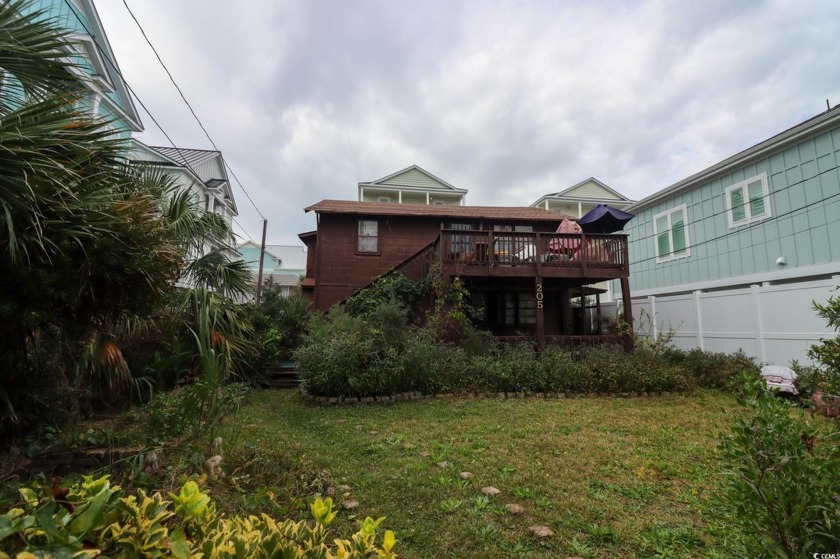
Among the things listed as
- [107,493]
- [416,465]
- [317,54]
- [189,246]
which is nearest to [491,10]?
[317,54]

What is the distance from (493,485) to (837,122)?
1062 cm

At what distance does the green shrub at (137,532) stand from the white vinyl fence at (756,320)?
8137 millimetres

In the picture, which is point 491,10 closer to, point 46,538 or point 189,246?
point 189,246

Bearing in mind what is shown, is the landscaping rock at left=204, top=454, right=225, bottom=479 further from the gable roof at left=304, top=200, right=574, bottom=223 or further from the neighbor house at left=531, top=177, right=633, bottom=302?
the neighbor house at left=531, top=177, right=633, bottom=302

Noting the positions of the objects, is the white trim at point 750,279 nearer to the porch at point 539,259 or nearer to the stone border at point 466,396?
the porch at point 539,259

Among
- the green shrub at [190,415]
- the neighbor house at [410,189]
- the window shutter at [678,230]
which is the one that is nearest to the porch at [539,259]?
the window shutter at [678,230]

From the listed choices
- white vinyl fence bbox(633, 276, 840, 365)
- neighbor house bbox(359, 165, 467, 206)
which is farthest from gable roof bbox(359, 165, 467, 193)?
white vinyl fence bbox(633, 276, 840, 365)

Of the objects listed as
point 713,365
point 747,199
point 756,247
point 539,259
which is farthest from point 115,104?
A: point 756,247

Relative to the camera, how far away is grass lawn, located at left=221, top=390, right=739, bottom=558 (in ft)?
8.54

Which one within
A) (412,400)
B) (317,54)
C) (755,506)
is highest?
(317,54)

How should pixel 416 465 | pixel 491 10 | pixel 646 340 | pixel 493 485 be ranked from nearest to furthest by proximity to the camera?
pixel 493 485, pixel 416 465, pixel 491 10, pixel 646 340

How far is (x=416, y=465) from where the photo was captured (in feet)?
12.8

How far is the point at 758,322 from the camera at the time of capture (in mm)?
8352

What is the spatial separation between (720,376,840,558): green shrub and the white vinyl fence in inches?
255
